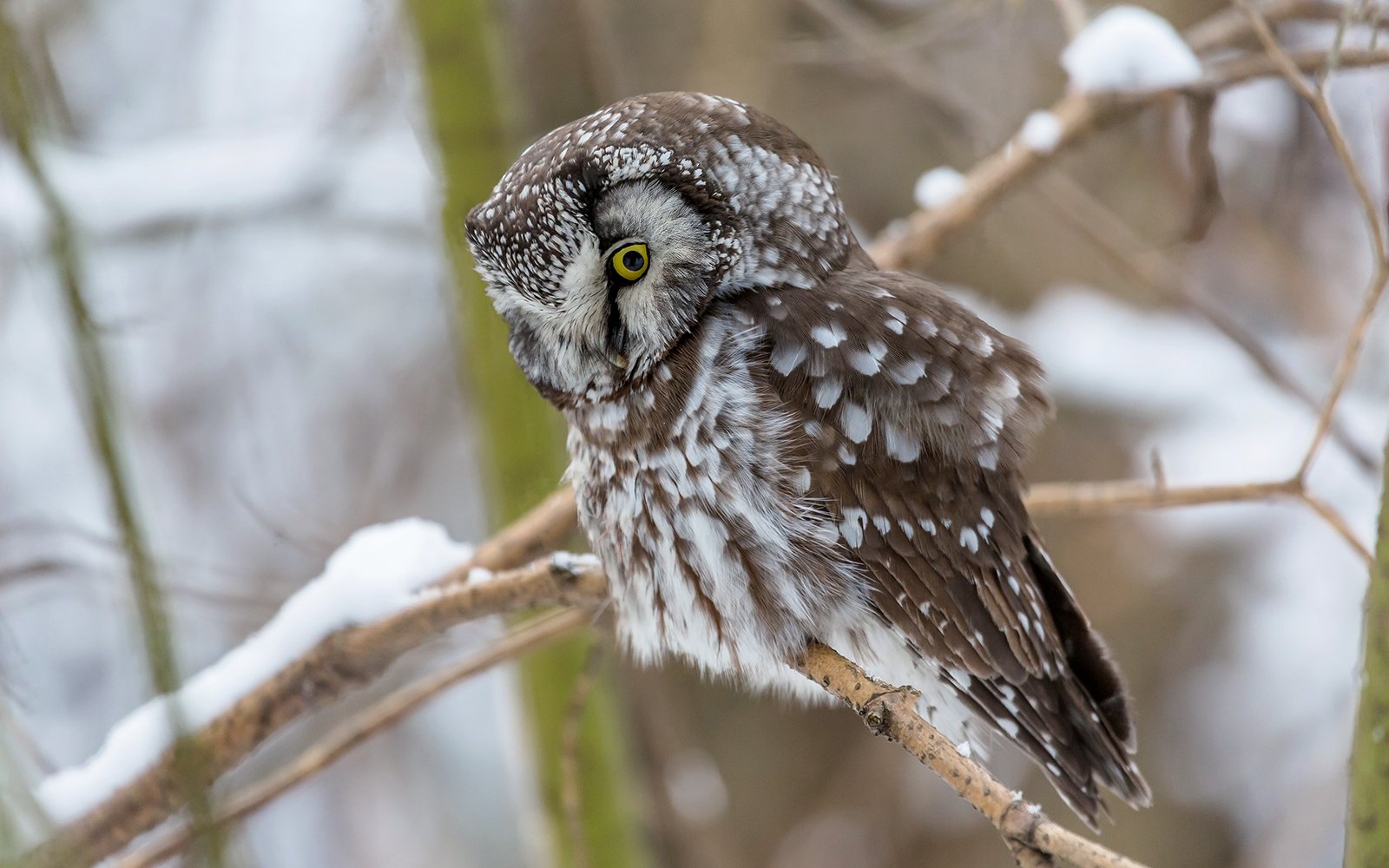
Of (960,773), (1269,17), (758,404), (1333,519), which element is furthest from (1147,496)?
(1269,17)

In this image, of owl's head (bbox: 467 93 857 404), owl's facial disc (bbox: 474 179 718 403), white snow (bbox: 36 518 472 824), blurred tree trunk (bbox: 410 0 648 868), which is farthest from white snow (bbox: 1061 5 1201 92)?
white snow (bbox: 36 518 472 824)

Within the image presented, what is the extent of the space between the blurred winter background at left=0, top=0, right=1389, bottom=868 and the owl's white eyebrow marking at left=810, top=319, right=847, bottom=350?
140 centimetres

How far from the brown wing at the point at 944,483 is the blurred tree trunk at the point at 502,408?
866mm

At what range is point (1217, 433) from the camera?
436 centimetres

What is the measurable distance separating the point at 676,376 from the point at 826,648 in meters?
0.54

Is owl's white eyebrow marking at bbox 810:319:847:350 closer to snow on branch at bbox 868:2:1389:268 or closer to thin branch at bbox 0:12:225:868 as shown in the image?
snow on branch at bbox 868:2:1389:268

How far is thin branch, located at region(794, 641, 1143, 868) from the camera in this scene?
49.9 inches

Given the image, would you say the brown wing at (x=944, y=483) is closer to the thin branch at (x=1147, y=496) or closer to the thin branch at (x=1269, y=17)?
the thin branch at (x=1147, y=496)

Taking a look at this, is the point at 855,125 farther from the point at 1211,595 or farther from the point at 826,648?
the point at 826,648

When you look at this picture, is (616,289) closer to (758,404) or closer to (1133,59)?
(758,404)

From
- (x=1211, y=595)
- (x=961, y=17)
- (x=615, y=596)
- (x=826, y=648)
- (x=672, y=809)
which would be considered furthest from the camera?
(x=1211, y=595)

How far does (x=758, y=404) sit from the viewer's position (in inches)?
82.0

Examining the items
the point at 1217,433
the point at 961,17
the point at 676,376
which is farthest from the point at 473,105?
the point at 1217,433

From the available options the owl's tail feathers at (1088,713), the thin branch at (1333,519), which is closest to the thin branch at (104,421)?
the owl's tail feathers at (1088,713)
